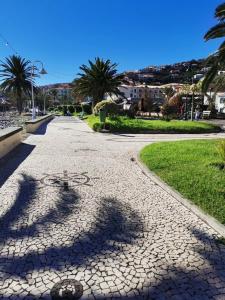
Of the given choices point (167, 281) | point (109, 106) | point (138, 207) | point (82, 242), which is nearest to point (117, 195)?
point (138, 207)

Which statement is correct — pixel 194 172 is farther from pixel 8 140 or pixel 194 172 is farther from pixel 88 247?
pixel 8 140

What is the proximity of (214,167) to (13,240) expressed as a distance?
5716mm

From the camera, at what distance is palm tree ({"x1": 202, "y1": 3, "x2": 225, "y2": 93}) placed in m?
12.0

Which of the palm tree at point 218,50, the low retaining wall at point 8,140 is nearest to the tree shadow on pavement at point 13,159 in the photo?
the low retaining wall at point 8,140

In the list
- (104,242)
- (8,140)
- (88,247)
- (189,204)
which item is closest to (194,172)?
(189,204)

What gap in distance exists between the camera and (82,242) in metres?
3.93

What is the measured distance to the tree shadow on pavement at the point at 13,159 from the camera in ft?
25.1

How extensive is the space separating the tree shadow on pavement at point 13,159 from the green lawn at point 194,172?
3.77 metres

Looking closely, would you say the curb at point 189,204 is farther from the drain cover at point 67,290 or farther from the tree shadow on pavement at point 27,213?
the drain cover at point 67,290

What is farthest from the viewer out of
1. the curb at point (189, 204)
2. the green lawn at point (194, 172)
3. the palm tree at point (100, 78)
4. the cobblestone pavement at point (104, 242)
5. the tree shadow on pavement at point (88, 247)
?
the palm tree at point (100, 78)

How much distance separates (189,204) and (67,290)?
303 cm

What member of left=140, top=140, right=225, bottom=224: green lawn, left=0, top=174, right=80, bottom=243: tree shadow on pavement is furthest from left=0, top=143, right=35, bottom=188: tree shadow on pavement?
left=140, top=140, right=225, bottom=224: green lawn

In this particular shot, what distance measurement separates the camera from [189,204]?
536 centimetres

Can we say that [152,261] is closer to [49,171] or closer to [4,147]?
[49,171]
